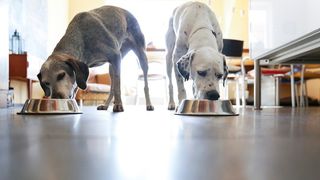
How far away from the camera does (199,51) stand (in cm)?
199

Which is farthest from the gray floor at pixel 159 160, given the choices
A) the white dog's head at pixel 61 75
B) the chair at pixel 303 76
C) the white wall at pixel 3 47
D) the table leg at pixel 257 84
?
the chair at pixel 303 76

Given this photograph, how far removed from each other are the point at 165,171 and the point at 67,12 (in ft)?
27.4

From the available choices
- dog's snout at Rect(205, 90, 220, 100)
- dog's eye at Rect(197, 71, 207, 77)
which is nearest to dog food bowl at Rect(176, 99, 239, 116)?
dog's snout at Rect(205, 90, 220, 100)

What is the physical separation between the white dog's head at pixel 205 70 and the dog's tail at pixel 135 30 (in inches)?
34.3

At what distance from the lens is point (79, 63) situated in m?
2.04

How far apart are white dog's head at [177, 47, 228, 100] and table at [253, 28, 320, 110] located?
16.1 inches

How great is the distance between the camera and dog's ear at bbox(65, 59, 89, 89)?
202cm

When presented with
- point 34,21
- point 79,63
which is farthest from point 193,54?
point 34,21

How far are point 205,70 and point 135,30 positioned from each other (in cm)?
103

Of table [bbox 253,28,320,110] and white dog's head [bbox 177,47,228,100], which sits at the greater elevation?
table [bbox 253,28,320,110]

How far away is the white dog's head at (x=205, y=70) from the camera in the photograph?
1.89 metres

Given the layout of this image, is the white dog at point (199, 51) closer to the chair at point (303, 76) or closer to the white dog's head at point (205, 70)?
the white dog's head at point (205, 70)

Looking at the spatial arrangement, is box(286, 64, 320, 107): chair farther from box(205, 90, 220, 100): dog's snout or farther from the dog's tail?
box(205, 90, 220, 100): dog's snout

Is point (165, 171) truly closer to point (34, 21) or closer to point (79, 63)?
point (79, 63)
